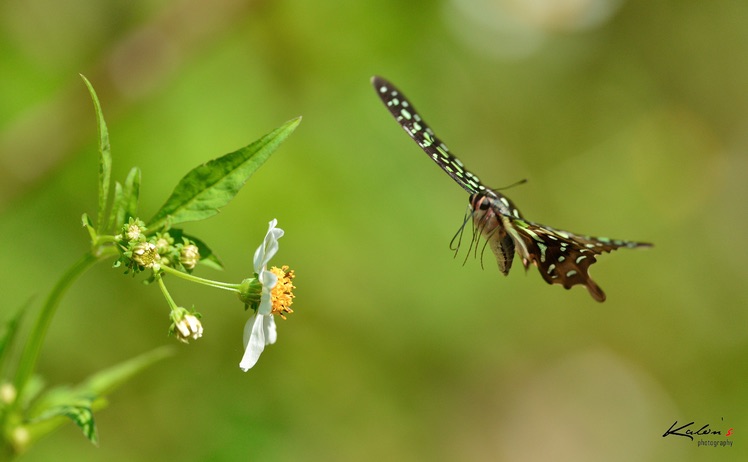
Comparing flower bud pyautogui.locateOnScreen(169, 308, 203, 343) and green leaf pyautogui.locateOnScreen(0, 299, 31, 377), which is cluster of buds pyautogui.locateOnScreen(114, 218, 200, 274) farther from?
green leaf pyautogui.locateOnScreen(0, 299, 31, 377)

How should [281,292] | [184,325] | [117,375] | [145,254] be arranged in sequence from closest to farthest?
[145,254] < [184,325] < [117,375] < [281,292]

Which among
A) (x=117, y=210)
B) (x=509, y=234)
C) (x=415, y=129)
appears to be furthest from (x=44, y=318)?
(x=509, y=234)

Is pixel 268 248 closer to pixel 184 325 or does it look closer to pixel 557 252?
pixel 184 325

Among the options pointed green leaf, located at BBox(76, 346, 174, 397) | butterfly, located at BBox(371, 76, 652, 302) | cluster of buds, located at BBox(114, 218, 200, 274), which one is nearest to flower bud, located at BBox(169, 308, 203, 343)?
cluster of buds, located at BBox(114, 218, 200, 274)

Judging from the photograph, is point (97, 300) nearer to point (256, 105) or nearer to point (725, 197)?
point (256, 105)

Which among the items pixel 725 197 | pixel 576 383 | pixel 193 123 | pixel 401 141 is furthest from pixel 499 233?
pixel 725 197
